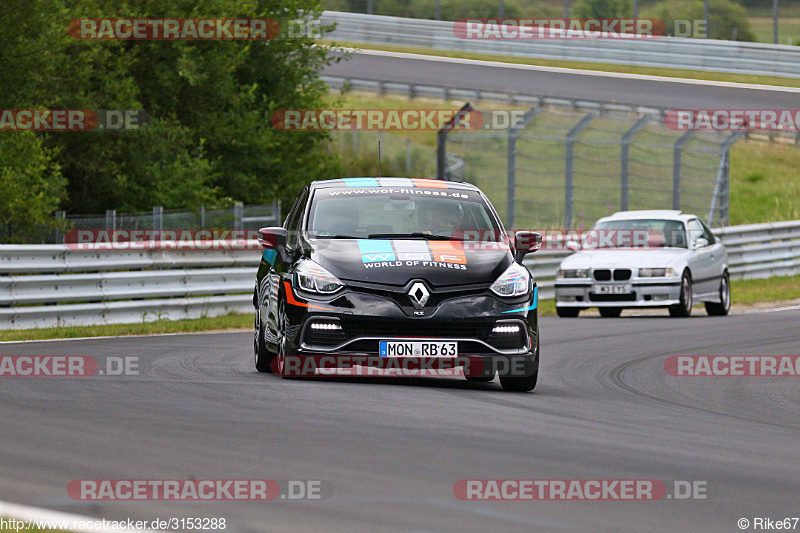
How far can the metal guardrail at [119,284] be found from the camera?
51.0ft

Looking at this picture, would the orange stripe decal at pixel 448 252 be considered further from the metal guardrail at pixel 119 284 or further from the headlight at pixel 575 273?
the headlight at pixel 575 273

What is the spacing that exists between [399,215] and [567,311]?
9.89 metres

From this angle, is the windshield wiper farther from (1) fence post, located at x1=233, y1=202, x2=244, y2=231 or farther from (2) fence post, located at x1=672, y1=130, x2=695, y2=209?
(2) fence post, located at x1=672, y1=130, x2=695, y2=209

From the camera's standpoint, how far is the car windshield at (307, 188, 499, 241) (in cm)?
1085

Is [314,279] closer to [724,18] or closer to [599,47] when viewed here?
[599,47]

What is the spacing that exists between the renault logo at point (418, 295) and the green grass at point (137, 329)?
6125mm

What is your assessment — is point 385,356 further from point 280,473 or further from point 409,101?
point 409,101

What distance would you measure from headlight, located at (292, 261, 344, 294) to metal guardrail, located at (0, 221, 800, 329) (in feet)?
20.1

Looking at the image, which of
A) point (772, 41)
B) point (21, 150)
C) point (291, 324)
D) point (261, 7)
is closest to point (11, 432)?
point (291, 324)

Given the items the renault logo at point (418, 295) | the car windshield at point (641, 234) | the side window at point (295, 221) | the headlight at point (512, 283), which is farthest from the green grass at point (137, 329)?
the headlight at point (512, 283)

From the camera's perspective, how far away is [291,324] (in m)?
Result: 10.1

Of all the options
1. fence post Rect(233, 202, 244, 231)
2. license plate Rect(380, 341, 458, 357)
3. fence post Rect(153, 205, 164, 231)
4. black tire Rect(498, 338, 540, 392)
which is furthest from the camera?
fence post Rect(233, 202, 244, 231)

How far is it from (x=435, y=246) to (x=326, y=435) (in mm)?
3170

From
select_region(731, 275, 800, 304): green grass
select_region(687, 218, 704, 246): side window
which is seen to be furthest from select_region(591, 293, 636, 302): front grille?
select_region(731, 275, 800, 304): green grass
